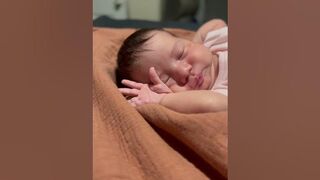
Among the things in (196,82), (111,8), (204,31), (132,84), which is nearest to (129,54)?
(132,84)

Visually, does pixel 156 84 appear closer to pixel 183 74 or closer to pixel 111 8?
pixel 183 74

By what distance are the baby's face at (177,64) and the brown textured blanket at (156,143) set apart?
257 millimetres

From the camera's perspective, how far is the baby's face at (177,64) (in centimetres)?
109

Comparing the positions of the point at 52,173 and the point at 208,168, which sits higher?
the point at 52,173

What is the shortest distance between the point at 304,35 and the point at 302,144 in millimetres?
87

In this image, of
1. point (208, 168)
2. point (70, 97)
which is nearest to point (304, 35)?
point (70, 97)

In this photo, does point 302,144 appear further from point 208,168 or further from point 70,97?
point 208,168

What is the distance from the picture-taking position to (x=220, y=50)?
4.17ft

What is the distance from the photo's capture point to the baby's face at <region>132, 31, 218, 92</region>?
109 centimetres

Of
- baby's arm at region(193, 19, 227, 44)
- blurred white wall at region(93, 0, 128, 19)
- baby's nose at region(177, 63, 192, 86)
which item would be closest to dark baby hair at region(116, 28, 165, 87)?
baby's nose at region(177, 63, 192, 86)

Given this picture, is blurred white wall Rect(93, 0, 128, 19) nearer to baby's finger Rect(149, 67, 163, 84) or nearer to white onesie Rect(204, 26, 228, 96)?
white onesie Rect(204, 26, 228, 96)

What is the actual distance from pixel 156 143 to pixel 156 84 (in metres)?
0.39

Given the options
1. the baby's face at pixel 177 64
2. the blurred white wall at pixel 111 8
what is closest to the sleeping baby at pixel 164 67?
the baby's face at pixel 177 64

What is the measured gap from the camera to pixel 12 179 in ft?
0.94
